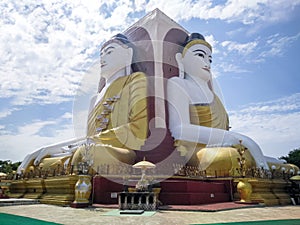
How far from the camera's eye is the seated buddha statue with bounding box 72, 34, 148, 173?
13.0m

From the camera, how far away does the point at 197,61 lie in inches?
773

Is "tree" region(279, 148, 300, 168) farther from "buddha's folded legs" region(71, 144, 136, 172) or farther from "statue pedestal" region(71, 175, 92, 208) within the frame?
"statue pedestal" region(71, 175, 92, 208)

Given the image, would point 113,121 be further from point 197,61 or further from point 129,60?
point 197,61

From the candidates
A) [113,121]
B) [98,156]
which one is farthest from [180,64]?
[98,156]

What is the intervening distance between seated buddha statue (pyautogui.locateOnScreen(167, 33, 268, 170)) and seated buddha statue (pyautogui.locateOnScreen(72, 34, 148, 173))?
1881 mm

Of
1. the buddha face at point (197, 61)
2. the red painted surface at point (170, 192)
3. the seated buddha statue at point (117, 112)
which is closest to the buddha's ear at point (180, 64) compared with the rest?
the buddha face at point (197, 61)

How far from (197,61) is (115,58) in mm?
5388

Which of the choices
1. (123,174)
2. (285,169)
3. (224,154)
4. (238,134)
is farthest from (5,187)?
(285,169)

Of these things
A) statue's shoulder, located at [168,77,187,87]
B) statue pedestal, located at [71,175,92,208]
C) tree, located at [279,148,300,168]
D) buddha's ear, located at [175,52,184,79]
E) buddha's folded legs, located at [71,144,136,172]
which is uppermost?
buddha's ear, located at [175,52,184,79]

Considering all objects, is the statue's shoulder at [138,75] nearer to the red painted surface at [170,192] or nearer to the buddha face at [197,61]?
the buddha face at [197,61]

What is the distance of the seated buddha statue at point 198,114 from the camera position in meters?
14.9

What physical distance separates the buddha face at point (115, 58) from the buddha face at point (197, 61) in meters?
3.82

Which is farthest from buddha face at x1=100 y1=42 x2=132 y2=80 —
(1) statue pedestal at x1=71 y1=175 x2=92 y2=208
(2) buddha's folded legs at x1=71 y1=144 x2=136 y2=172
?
(1) statue pedestal at x1=71 y1=175 x2=92 y2=208

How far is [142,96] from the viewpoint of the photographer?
17094 mm
